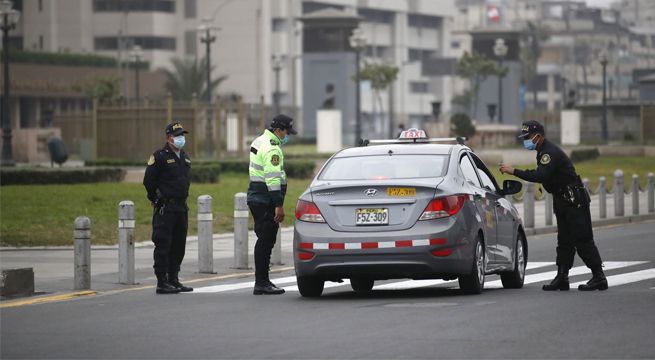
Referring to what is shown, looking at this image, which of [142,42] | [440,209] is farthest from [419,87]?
[440,209]

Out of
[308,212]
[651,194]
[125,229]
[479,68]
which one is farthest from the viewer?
[479,68]

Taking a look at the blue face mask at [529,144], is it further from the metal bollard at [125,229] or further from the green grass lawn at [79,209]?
the green grass lawn at [79,209]

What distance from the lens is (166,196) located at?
1780 centimetres

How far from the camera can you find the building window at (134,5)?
128 m

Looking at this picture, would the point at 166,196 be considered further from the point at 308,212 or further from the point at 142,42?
the point at 142,42

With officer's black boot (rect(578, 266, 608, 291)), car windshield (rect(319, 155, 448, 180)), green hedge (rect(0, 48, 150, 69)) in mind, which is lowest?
officer's black boot (rect(578, 266, 608, 291))

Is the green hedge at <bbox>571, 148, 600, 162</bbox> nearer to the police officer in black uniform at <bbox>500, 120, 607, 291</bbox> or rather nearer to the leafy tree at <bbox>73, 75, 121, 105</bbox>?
the leafy tree at <bbox>73, 75, 121, 105</bbox>

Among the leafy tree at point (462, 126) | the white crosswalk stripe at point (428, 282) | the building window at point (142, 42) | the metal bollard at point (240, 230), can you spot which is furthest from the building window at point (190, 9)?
the white crosswalk stripe at point (428, 282)

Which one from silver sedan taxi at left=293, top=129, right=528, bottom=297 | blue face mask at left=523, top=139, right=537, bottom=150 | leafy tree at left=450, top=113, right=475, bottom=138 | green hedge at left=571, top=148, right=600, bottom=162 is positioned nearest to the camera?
silver sedan taxi at left=293, top=129, right=528, bottom=297

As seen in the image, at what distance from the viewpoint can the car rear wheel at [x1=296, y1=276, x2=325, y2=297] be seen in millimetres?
16547

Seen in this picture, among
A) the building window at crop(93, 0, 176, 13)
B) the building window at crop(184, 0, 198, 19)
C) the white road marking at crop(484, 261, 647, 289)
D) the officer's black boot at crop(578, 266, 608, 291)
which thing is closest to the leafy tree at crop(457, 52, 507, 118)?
the building window at crop(184, 0, 198, 19)

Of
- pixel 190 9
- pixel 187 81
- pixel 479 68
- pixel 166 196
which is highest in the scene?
pixel 190 9

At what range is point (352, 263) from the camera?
628 inches

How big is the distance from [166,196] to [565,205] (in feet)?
13.9
